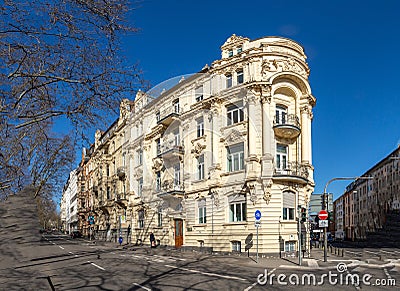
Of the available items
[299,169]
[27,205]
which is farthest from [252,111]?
[27,205]

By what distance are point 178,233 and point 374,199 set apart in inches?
2190

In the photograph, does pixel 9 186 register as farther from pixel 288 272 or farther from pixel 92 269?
pixel 288 272

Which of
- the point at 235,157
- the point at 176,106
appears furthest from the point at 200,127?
the point at 235,157

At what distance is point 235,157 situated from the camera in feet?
78.9

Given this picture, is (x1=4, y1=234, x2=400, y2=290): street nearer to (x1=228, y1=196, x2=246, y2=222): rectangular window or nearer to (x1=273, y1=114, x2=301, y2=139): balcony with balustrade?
(x1=228, y1=196, x2=246, y2=222): rectangular window

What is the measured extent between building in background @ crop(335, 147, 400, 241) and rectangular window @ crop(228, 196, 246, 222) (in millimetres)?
28538

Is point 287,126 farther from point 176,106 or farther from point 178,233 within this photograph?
point 178,233

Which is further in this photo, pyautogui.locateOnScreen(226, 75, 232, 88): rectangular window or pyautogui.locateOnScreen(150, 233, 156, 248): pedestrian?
pyautogui.locateOnScreen(150, 233, 156, 248): pedestrian

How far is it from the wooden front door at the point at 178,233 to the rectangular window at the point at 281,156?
9.18 metres

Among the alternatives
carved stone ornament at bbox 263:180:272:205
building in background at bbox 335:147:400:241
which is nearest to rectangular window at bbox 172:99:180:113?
carved stone ornament at bbox 263:180:272:205

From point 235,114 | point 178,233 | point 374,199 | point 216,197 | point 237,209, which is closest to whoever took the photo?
point 216,197

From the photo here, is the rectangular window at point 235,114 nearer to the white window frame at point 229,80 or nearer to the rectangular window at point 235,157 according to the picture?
the rectangular window at point 235,157

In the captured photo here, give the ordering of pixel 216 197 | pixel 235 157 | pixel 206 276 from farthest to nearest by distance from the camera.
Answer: pixel 235 157 → pixel 216 197 → pixel 206 276

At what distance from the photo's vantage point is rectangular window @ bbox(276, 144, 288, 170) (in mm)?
24523
